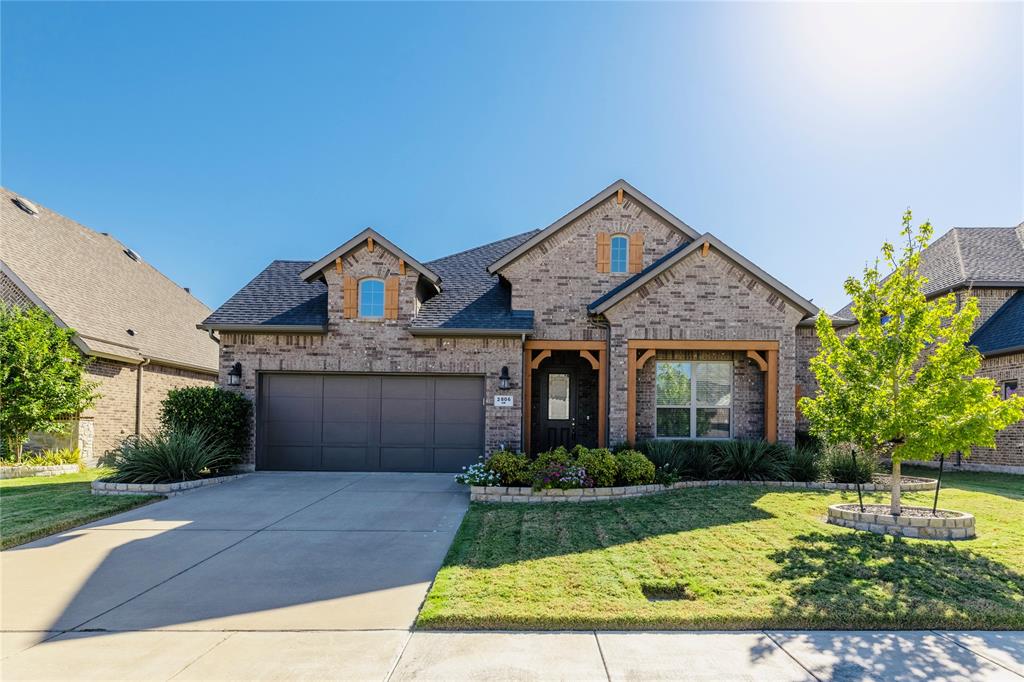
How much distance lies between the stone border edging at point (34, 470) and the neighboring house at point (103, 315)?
97 cm

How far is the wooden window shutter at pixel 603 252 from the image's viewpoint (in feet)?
43.7

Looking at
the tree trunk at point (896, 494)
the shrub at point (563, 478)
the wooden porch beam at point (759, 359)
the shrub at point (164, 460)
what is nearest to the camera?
the tree trunk at point (896, 494)

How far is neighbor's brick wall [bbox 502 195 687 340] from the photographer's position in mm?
13172

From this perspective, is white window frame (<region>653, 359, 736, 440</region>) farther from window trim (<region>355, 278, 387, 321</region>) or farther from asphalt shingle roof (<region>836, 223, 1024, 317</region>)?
asphalt shingle roof (<region>836, 223, 1024, 317</region>)

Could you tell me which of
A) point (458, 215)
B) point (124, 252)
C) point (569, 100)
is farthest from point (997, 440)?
point (124, 252)

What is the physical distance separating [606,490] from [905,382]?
16.1 ft

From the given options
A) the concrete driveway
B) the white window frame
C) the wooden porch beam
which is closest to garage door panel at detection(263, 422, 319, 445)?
the concrete driveway

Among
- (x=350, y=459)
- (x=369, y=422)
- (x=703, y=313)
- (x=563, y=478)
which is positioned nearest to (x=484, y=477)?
(x=563, y=478)

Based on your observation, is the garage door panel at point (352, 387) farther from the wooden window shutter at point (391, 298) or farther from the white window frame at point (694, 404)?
the white window frame at point (694, 404)

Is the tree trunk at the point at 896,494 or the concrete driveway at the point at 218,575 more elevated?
the tree trunk at the point at 896,494

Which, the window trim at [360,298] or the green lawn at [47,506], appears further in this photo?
the window trim at [360,298]

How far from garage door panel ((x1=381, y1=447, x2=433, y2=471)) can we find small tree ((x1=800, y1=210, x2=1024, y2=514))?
820 cm

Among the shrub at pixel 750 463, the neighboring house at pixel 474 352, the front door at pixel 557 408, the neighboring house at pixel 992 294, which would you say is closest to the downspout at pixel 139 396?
the neighboring house at pixel 474 352

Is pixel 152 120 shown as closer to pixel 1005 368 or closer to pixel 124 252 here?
pixel 124 252
